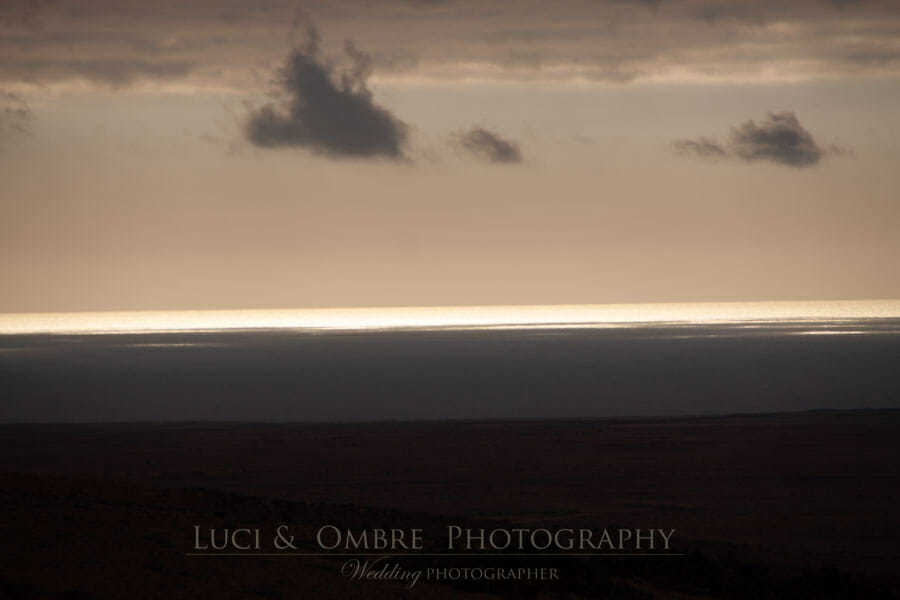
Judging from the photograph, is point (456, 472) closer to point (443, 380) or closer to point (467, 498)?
point (467, 498)

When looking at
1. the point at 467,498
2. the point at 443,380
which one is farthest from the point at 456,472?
the point at 443,380

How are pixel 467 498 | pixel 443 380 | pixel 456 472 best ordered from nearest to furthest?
pixel 467 498 < pixel 456 472 < pixel 443 380

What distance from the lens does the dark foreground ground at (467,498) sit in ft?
51.5

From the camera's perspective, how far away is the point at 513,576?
17.0m

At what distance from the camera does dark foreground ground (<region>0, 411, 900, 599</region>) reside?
15.7 metres

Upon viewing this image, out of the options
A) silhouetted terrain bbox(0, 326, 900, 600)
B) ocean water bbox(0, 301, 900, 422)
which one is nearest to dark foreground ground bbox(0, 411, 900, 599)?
silhouetted terrain bbox(0, 326, 900, 600)

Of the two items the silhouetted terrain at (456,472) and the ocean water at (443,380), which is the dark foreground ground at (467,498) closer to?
the silhouetted terrain at (456,472)

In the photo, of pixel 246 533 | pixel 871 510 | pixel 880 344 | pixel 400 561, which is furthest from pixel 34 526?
pixel 880 344

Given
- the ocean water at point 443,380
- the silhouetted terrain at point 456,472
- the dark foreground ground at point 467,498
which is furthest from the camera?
the ocean water at point 443,380

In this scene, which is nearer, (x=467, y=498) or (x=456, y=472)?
(x=467, y=498)

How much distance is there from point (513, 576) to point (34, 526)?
6.55 metres

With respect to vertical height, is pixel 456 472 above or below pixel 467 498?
above

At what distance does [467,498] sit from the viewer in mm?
26641

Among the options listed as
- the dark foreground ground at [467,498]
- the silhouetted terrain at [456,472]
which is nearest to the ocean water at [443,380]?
the silhouetted terrain at [456,472]
